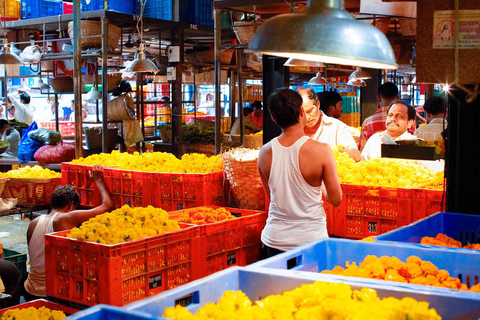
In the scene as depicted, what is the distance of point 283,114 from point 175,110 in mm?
6623

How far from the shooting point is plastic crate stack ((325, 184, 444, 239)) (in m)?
4.74

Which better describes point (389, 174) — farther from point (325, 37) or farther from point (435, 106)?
point (325, 37)

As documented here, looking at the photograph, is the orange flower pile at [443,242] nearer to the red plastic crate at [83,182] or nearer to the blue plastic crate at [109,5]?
the red plastic crate at [83,182]

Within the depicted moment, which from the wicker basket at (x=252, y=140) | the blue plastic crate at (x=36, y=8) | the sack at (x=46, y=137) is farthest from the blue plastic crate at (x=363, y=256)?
the blue plastic crate at (x=36, y=8)

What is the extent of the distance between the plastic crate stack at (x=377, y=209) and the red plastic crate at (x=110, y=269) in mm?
1530

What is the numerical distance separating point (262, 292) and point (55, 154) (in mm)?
7128

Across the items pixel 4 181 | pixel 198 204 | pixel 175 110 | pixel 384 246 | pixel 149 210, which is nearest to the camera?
pixel 384 246

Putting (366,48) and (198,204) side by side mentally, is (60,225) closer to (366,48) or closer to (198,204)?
(198,204)

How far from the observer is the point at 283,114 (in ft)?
12.8

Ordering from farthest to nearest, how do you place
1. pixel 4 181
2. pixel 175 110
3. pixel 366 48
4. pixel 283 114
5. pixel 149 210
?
1. pixel 175 110
2. pixel 4 181
3. pixel 149 210
4. pixel 283 114
5. pixel 366 48

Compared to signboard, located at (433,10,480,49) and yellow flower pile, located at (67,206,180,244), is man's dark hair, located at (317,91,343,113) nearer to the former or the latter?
yellow flower pile, located at (67,206,180,244)

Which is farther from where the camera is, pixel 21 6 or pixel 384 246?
pixel 21 6

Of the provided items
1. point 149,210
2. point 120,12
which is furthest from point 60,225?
point 120,12

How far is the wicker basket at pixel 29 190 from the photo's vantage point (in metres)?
7.13
